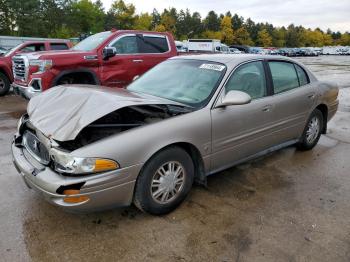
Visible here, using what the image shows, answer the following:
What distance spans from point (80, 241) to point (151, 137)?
43.3 inches

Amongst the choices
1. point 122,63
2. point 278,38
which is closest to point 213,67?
point 122,63

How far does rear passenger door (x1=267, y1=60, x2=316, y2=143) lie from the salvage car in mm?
16

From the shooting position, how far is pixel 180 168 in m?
3.40

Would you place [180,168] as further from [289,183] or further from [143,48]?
[143,48]

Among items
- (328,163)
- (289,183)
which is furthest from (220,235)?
(328,163)

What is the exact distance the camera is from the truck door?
7.97 m

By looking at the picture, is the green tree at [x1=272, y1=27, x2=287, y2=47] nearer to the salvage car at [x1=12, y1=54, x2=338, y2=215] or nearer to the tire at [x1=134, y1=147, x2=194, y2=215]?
the salvage car at [x1=12, y1=54, x2=338, y2=215]

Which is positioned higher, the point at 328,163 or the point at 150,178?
the point at 150,178

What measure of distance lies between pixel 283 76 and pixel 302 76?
0.53m

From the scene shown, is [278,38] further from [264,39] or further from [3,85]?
[3,85]

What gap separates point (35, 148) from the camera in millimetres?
3271

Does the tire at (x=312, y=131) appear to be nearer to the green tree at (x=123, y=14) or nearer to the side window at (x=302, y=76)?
the side window at (x=302, y=76)

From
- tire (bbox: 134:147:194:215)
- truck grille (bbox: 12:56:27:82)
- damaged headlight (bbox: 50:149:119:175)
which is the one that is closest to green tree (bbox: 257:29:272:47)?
truck grille (bbox: 12:56:27:82)

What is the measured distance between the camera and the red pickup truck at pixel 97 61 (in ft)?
23.8
